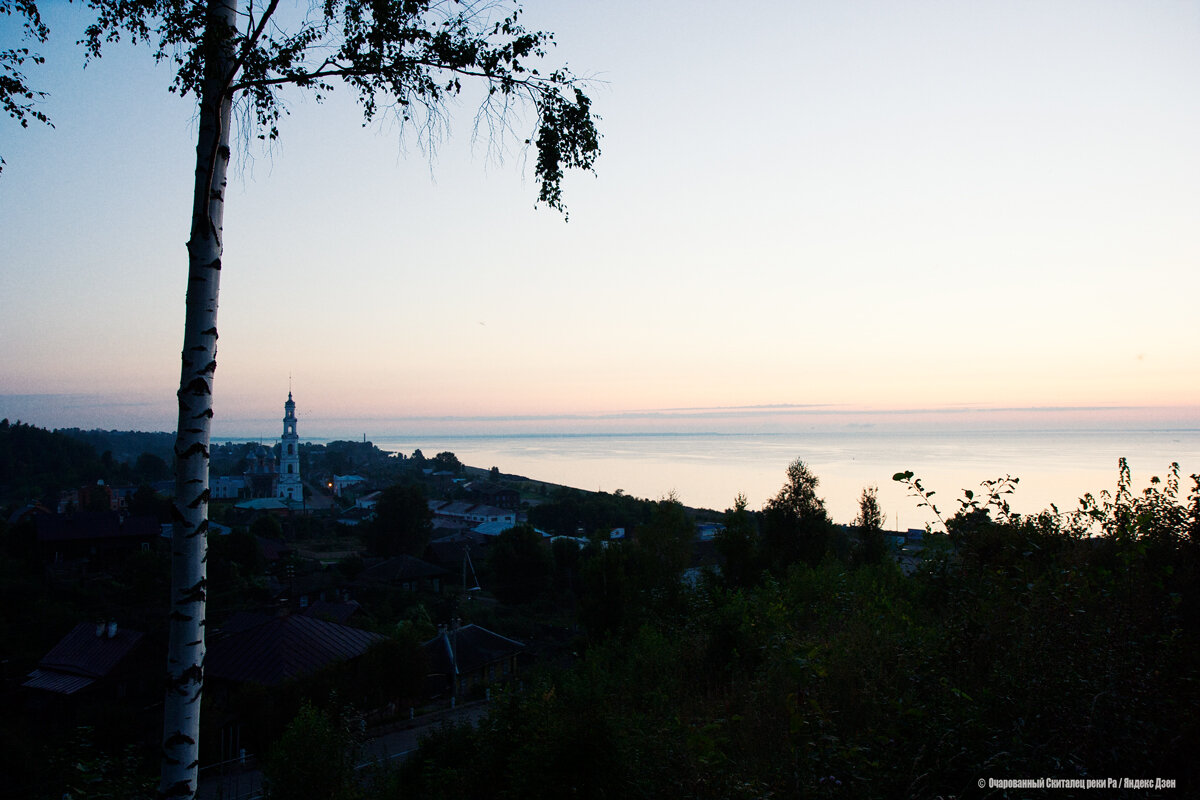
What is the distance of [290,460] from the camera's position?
79875mm

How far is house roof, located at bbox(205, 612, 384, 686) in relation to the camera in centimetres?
1677

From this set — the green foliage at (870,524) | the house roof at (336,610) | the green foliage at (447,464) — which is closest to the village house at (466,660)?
the house roof at (336,610)

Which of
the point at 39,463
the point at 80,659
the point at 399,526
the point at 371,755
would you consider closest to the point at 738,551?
the point at 371,755

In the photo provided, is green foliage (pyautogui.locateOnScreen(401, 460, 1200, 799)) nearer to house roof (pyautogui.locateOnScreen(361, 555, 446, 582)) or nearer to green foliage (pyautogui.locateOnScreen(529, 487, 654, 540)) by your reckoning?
house roof (pyautogui.locateOnScreen(361, 555, 446, 582))

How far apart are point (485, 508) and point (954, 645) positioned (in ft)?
219

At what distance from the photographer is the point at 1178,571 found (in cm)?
429

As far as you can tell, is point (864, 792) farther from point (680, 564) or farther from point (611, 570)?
point (680, 564)

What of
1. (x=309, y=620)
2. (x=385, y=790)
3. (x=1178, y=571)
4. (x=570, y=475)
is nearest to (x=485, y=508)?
(x=570, y=475)

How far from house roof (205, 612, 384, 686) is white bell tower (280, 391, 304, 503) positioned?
63.8m

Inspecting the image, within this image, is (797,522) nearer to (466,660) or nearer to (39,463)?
(466,660)

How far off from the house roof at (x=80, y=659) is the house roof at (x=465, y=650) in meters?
9.25

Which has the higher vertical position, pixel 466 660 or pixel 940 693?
pixel 940 693

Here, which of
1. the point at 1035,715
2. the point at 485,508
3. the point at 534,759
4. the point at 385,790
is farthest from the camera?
the point at 485,508

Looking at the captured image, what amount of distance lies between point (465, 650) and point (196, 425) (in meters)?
19.7
